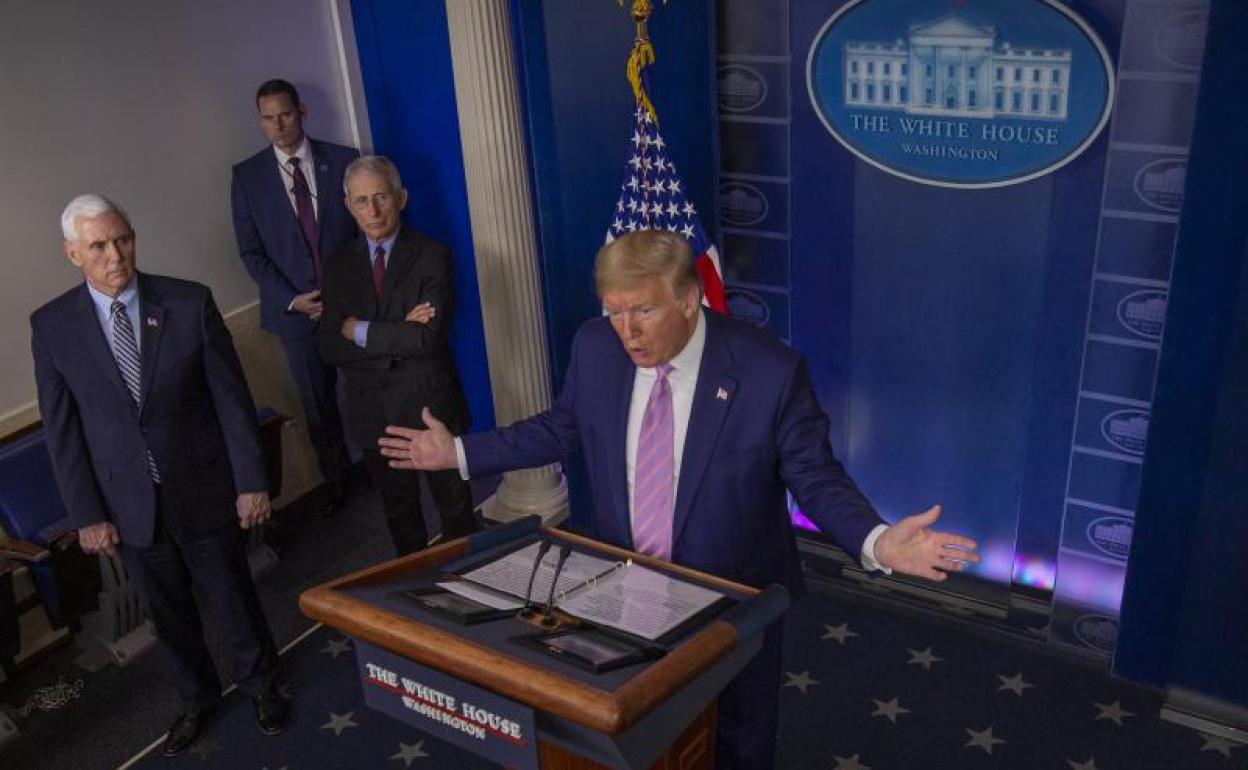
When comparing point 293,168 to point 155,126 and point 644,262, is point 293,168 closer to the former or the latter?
point 155,126

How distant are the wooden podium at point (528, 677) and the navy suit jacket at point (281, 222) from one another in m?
2.99

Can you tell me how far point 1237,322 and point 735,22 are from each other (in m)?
1.91

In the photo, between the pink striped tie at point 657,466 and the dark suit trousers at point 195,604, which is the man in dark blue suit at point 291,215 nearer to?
the dark suit trousers at point 195,604

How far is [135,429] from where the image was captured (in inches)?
137

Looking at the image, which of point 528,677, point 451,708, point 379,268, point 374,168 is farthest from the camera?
point 379,268

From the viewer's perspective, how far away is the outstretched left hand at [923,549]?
223 centimetres

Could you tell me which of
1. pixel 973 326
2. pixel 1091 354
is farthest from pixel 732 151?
pixel 1091 354

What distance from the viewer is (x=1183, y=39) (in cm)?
321

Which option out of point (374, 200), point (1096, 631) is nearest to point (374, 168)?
point (374, 200)

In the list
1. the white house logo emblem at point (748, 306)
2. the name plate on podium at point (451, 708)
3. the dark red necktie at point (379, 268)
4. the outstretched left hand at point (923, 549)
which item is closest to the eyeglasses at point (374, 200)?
the dark red necktie at point (379, 268)

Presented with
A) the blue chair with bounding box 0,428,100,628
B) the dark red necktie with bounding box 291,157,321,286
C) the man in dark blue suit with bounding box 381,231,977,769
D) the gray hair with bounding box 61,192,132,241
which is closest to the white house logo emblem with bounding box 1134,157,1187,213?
the man in dark blue suit with bounding box 381,231,977,769

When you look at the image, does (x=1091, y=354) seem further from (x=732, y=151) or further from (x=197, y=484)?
(x=197, y=484)

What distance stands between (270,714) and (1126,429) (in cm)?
301

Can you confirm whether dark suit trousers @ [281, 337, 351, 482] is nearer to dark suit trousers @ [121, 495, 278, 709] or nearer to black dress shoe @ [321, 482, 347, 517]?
black dress shoe @ [321, 482, 347, 517]
